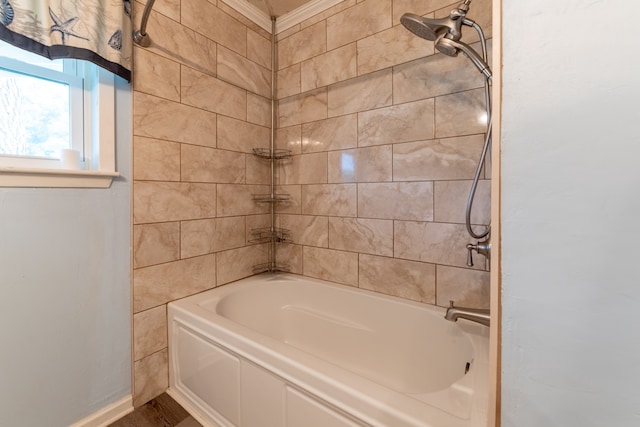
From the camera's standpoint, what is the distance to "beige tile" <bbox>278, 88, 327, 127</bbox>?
5.73 feet

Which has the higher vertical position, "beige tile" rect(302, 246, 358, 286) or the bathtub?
"beige tile" rect(302, 246, 358, 286)

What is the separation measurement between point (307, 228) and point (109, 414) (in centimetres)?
138

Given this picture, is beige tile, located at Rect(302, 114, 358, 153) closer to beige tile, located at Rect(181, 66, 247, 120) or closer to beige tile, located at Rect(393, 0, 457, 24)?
beige tile, located at Rect(181, 66, 247, 120)

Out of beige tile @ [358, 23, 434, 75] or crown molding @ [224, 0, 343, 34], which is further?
crown molding @ [224, 0, 343, 34]

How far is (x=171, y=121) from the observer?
137 cm

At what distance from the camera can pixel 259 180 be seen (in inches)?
73.9

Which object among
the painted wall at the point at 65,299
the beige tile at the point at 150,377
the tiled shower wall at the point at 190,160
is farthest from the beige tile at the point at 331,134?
the beige tile at the point at 150,377

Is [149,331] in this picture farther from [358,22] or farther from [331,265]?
[358,22]

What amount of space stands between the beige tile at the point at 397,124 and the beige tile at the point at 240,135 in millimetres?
747

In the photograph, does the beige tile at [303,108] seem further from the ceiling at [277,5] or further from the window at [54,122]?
the window at [54,122]

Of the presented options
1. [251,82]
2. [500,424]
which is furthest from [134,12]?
[500,424]

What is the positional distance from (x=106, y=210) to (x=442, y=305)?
1720 millimetres

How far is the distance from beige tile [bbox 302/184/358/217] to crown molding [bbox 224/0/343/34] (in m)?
1.19

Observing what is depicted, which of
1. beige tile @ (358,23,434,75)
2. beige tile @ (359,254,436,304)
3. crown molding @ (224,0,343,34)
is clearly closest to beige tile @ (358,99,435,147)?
beige tile @ (358,23,434,75)
